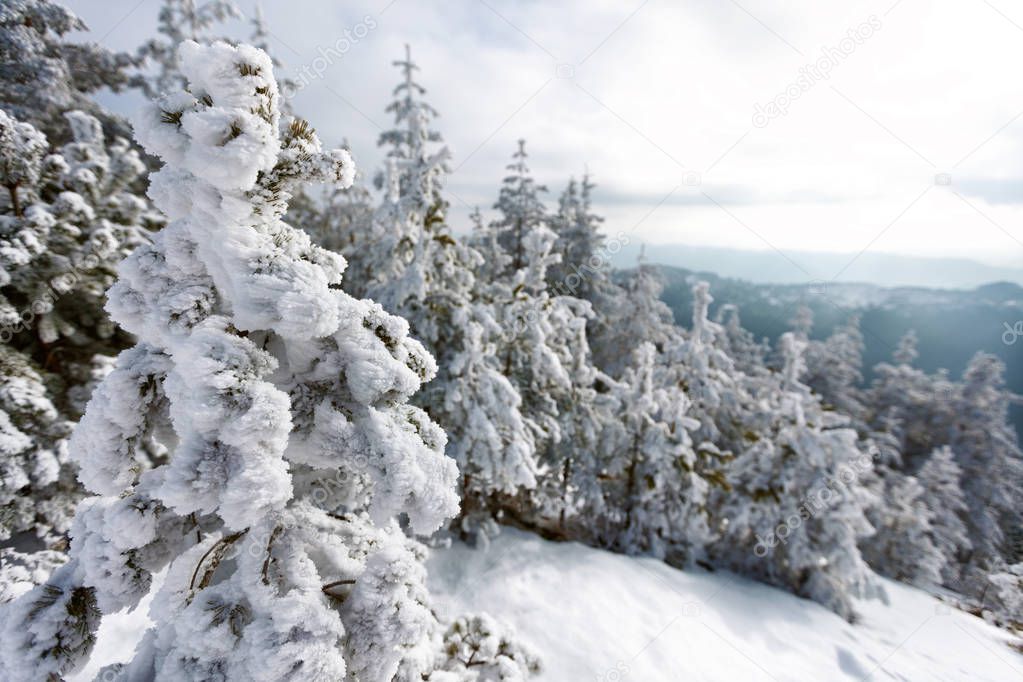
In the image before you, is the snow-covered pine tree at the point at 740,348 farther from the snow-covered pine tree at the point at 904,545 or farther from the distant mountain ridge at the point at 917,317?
the distant mountain ridge at the point at 917,317

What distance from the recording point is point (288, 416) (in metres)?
2.58

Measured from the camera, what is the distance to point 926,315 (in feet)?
282

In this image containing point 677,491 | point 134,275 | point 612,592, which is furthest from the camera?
point 677,491

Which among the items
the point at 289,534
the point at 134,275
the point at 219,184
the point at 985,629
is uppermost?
the point at 219,184

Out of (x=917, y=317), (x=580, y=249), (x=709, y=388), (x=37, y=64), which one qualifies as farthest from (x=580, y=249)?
(x=917, y=317)

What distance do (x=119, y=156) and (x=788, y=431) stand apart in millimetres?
18206

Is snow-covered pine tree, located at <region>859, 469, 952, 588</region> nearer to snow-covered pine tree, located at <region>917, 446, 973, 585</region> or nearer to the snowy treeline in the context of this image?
the snowy treeline

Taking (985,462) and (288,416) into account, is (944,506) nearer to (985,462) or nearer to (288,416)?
(985,462)

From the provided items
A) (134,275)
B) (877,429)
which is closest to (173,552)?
(134,275)

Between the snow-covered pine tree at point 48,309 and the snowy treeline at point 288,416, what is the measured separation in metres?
0.04

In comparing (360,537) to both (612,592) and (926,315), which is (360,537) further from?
(926,315)

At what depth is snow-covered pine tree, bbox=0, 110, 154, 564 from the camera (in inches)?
253

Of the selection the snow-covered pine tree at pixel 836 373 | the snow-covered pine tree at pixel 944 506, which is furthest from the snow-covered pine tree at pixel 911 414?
the snow-covered pine tree at pixel 944 506

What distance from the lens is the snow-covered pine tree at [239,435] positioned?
247 cm
